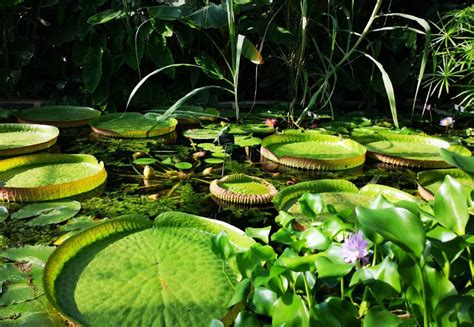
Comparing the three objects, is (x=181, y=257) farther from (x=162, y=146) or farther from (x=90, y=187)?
(x=162, y=146)

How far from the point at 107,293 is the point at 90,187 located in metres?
0.86

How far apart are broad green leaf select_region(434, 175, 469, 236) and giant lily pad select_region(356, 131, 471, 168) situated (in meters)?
1.65

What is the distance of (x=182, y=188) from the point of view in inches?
89.0

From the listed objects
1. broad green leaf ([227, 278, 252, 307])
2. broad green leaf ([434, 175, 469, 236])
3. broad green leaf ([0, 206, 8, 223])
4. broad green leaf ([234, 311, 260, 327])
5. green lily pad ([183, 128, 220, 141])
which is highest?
broad green leaf ([434, 175, 469, 236])

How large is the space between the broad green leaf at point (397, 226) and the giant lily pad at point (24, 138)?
7.04 ft

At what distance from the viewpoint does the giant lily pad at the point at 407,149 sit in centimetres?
260

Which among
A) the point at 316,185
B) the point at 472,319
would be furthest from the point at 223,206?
the point at 472,319

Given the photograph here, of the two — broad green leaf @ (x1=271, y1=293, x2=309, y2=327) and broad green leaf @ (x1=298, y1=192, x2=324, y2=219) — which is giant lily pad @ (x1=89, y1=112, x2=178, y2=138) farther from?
broad green leaf @ (x1=271, y1=293, x2=309, y2=327)

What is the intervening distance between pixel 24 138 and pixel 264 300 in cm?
215

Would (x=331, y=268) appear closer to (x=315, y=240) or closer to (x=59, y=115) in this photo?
(x=315, y=240)

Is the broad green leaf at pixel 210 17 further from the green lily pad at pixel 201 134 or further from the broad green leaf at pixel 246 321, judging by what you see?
the broad green leaf at pixel 246 321

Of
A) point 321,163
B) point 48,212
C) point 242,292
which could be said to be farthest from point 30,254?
point 321,163

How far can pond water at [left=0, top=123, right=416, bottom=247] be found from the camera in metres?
1.93

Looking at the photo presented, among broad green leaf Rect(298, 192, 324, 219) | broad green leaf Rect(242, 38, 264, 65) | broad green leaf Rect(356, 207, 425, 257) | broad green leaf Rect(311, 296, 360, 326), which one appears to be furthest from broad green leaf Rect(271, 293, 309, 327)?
broad green leaf Rect(242, 38, 264, 65)
